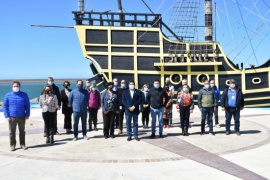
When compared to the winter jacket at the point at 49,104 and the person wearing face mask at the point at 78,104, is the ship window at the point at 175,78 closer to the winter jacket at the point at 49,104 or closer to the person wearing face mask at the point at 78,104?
the person wearing face mask at the point at 78,104

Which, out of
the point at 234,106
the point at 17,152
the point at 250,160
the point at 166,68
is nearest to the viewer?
the point at 250,160

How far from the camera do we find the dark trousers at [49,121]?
7460 millimetres

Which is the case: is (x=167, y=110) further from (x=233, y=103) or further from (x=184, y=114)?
(x=233, y=103)

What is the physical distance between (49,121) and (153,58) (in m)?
10.2

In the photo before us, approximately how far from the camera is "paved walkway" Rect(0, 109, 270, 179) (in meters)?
4.98

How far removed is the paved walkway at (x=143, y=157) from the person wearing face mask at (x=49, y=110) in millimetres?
289

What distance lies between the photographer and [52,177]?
4836 millimetres

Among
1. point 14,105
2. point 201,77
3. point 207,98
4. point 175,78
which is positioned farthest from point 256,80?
point 14,105

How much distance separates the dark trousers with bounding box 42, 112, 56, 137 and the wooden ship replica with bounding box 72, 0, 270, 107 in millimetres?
9461

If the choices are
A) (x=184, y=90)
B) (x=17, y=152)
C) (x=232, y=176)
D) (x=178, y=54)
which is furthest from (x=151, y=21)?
(x=232, y=176)

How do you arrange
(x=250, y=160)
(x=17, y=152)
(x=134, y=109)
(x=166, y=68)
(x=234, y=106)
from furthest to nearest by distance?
(x=166, y=68) < (x=234, y=106) < (x=134, y=109) < (x=17, y=152) < (x=250, y=160)

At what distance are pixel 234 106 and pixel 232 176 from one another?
3.97 metres

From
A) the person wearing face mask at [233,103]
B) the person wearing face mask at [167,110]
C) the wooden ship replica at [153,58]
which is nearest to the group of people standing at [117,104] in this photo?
the person wearing face mask at [233,103]

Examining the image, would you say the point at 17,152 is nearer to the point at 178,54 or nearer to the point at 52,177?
the point at 52,177
